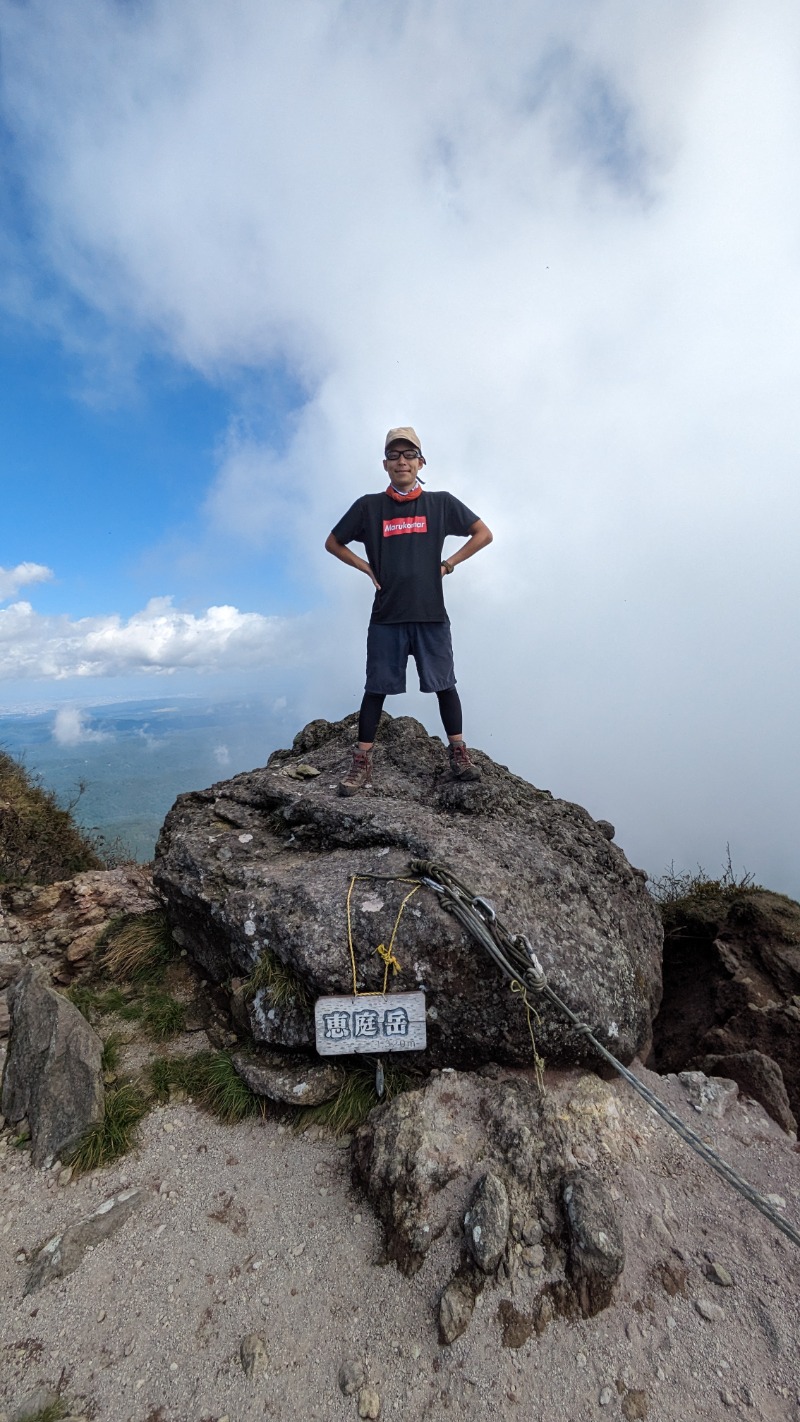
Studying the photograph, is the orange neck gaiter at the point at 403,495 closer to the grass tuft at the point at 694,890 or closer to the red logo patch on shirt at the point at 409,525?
the red logo patch on shirt at the point at 409,525

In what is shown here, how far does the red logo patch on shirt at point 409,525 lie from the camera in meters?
6.59

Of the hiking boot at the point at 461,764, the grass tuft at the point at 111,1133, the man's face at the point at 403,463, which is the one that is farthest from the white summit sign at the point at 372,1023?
the man's face at the point at 403,463

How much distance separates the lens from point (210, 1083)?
5047 mm

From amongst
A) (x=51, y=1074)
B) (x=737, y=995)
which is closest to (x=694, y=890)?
(x=737, y=995)

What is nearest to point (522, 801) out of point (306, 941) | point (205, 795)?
point (306, 941)

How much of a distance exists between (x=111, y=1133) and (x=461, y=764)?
15.9 feet

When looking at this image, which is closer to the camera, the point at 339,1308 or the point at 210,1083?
the point at 339,1308

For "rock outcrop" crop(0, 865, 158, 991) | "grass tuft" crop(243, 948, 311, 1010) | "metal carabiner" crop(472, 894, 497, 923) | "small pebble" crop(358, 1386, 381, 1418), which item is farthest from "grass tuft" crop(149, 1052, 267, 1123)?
"metal carabiner" crop(472, 894, 497, 923)

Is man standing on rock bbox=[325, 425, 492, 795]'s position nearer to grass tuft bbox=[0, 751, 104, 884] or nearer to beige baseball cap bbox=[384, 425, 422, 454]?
beige baseball cap bbox=[384, 425, 422, 454]

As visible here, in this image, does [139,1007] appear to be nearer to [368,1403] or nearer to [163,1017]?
[163,1017]

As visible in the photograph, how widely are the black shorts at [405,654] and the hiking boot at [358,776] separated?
0.82 m

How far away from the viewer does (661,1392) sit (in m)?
3.01

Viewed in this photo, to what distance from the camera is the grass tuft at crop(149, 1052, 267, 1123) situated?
4.86 meters

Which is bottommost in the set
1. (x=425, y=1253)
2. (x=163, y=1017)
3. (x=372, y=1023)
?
(x=425, y=1253)
